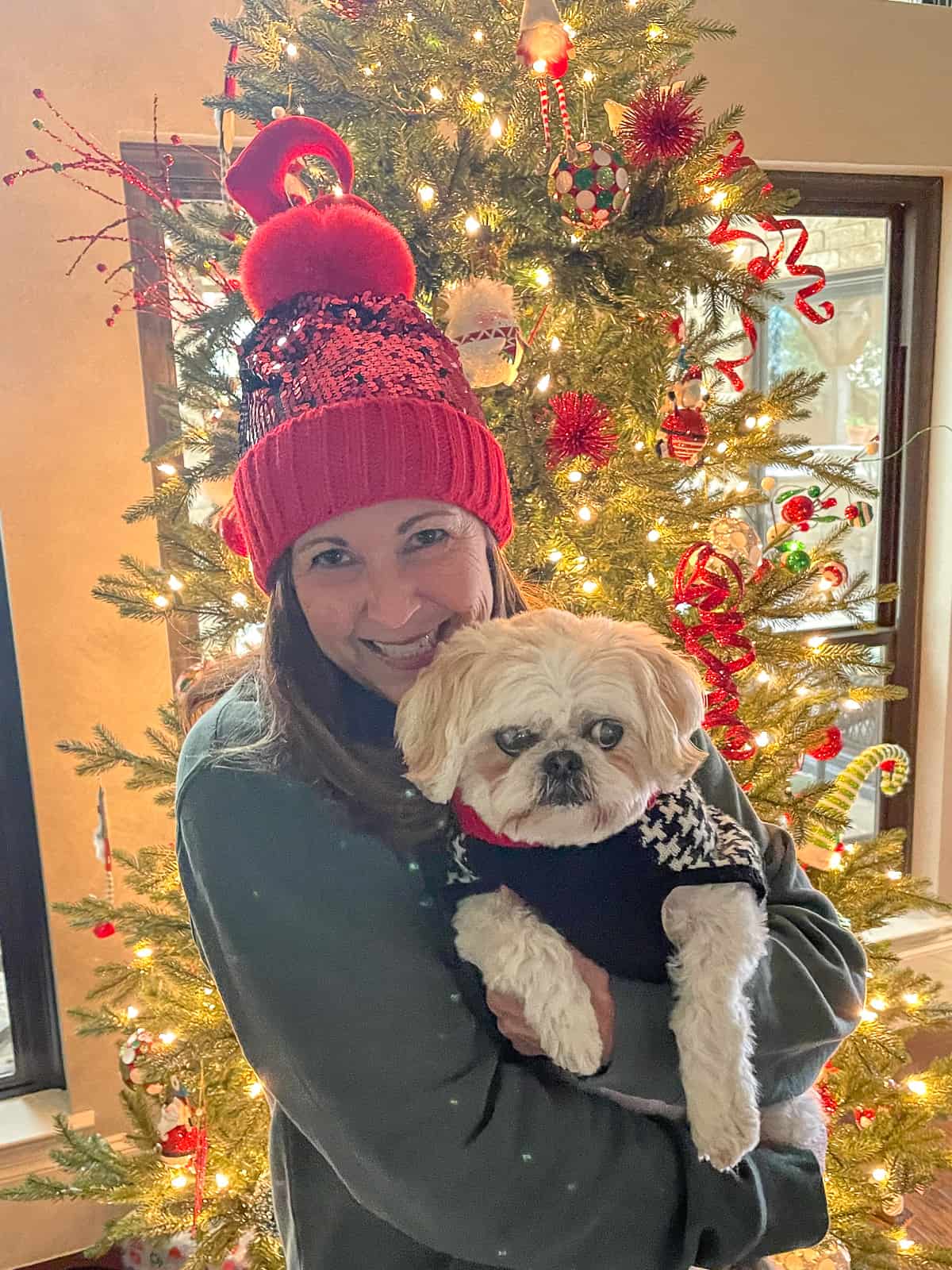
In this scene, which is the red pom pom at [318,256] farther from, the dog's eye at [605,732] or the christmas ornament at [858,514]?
the christmas ornament at [858,514]

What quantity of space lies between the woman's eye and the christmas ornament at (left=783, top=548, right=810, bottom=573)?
110 centimetres

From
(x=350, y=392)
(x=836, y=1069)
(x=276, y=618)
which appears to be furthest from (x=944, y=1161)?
(x=350, y=392)

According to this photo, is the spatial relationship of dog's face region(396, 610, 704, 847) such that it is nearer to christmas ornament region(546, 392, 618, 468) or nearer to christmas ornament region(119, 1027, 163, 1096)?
christmas ornament region(546, 392, 618, 468)

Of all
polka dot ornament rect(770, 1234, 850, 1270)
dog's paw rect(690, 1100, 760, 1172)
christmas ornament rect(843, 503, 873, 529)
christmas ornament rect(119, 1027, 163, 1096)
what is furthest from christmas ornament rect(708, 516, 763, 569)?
christmas ornament rect(119, 1027, 163, 1096)

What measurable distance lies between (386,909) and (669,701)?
0.34 metres

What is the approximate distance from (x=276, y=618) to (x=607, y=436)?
0.77 metres

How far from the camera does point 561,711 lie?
850mm

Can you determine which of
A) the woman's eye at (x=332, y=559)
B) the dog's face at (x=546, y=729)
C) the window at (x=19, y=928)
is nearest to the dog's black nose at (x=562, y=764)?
the dog's face at (x=546, y=729)

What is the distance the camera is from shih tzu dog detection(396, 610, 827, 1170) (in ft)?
2.71

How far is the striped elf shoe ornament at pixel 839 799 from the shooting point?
73.4 inches

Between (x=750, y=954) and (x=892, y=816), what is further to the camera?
(x=892, y=816)

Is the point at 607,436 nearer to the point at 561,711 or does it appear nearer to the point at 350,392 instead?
the point at 350,392

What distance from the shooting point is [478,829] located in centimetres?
88

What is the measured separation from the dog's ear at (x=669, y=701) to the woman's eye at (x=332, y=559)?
306mm
